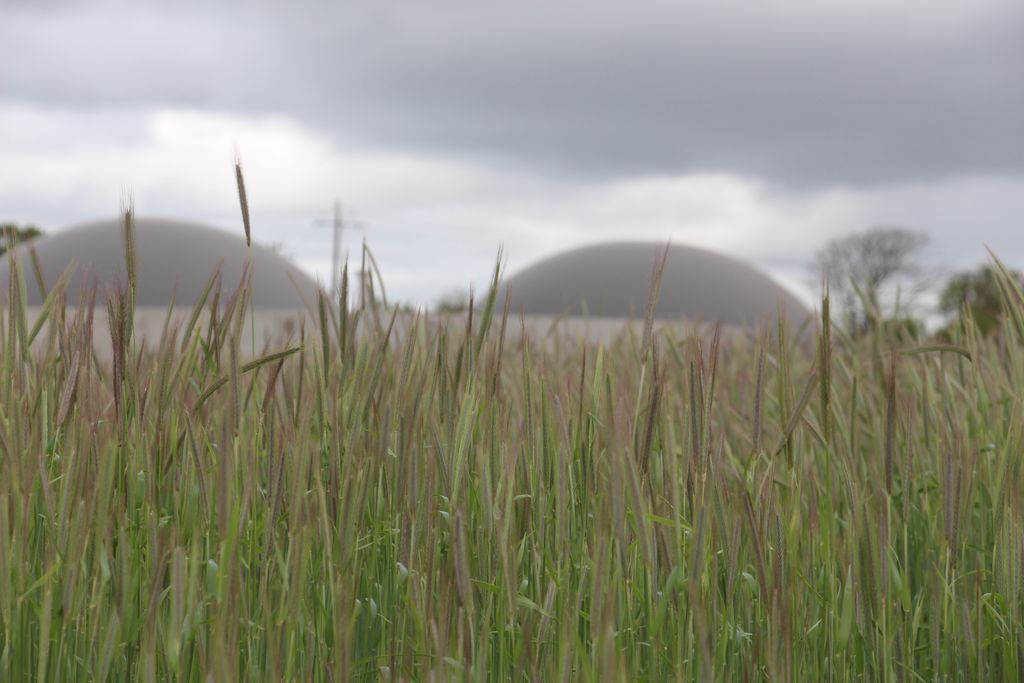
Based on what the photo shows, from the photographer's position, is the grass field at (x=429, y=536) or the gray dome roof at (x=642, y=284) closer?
the grass field at (x=429, y=536)

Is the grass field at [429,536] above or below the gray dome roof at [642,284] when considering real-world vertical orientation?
below

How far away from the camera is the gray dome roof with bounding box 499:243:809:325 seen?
1712 centimetres

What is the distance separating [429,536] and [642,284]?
16.2 m

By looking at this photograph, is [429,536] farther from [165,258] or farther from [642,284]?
[642,284]

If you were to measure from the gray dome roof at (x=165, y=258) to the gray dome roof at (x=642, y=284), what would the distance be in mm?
3956

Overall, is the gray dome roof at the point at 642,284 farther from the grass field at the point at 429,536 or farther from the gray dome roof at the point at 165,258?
the grass field at the point at 429,536

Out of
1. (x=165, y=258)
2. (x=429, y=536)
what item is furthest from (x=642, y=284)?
(x=429, y=536)

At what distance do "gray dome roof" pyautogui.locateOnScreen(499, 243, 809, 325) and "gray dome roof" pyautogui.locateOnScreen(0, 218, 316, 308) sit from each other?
396 centimetres

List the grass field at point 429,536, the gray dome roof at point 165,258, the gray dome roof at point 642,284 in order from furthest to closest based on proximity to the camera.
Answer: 1. the gray dome roof at point 642,284
2. the gray dome roof at point 165,258
3. the grass field at point 429,536

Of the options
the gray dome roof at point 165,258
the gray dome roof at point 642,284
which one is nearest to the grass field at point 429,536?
the gray dome roof at point 165,258

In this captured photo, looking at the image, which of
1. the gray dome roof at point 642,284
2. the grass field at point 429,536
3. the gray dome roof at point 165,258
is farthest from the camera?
the gray dome roof at point 642,284

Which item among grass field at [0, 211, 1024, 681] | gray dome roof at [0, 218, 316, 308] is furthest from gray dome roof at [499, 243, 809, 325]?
grass field at [0, 211, 1024, 681]

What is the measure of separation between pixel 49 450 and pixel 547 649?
35.5 inches

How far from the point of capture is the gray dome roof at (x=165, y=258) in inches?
586
